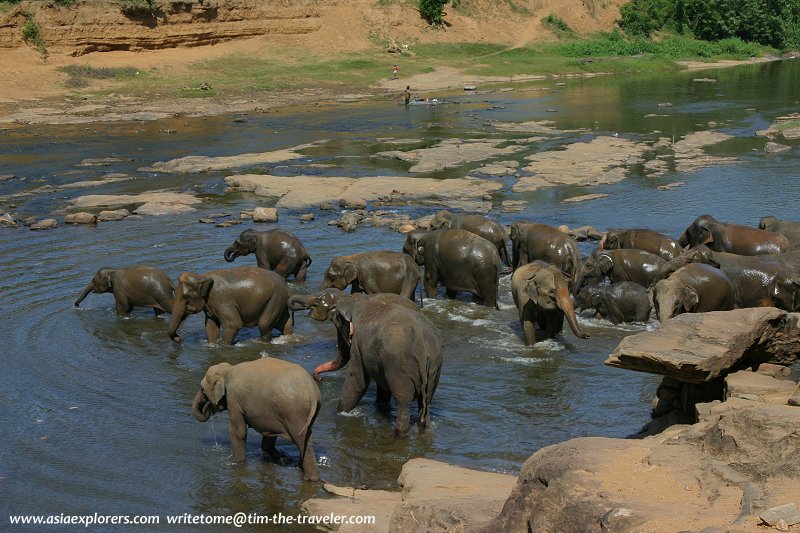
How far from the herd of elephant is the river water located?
0.35 metres

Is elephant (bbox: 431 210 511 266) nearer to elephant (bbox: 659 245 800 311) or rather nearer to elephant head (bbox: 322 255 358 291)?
elephant head (bbox: 322 255 358 291)

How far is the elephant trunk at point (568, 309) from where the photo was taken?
40.8 ft

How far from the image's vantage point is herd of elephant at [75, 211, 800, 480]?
373 inches

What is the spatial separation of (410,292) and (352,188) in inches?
421

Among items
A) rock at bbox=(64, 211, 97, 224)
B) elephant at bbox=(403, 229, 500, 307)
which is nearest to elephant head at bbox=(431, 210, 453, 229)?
elephant at bbox=(403, 229, 500, 307)

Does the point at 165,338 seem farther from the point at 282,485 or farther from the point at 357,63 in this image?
the point at 357,63

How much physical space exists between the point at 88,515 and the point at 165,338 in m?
5.40

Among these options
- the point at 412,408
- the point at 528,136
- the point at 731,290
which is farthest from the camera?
the point at 528,136

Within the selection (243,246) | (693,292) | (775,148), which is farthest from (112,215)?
(775,148)

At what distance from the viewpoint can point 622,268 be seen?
15.1 meters

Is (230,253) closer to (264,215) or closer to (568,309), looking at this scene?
(264,215)

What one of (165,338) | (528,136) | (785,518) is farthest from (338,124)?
(785,518)

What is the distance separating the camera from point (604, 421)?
10.7m

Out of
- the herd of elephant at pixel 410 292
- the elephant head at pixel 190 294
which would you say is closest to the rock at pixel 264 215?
the herd of elephant at pixel 410 292
